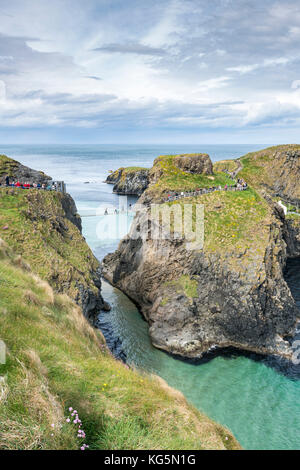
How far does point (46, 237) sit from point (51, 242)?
734mm

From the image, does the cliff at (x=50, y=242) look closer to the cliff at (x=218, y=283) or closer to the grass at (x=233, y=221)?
the cliff at (x=218, y=283)

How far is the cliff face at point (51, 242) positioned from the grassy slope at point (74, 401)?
12134 millimetres

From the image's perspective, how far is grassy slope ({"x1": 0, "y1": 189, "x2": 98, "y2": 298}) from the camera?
26.5 meters

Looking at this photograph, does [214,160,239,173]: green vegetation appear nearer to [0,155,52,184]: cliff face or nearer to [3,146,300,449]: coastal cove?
[0,155,52,184]: cliff face

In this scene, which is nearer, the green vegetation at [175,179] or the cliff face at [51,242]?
the cliff face at [51,242]

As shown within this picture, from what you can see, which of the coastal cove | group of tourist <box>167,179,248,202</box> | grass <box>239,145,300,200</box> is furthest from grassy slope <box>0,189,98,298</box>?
grass <box>239,145,300,200</box>

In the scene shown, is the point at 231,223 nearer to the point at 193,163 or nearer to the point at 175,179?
the point at 175,179

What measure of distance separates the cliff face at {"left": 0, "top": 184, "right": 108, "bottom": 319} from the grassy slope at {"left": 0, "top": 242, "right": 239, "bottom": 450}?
39.8 ft

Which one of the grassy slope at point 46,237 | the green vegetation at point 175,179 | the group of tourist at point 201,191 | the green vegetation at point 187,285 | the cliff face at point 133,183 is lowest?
the green vegetation at point 187,285

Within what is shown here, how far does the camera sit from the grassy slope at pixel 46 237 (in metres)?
26.5

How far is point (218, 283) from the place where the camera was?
3697cm

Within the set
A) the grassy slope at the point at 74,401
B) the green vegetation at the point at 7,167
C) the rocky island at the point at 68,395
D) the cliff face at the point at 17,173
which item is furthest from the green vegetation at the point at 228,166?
the grassy slope at the point at 74,401

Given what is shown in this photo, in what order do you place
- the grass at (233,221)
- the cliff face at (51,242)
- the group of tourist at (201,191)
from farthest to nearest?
the group of tourist at (201,191)
the grass at (233,221)
the cliff face at (51,242)
